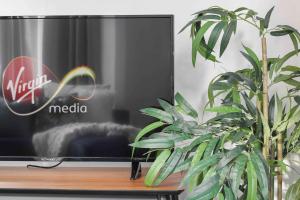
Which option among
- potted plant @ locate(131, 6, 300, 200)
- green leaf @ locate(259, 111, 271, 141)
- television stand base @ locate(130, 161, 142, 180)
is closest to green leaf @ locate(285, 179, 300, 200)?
potted plant @ locate(131, 6, 300, 200)

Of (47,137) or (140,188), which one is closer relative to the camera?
(140,188)

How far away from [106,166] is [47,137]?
1.21ft

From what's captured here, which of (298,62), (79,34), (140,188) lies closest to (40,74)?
(79,34)

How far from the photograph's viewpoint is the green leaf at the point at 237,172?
1484mm

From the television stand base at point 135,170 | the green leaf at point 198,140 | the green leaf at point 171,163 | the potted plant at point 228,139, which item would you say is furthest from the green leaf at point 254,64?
the television stand base at point 135,170

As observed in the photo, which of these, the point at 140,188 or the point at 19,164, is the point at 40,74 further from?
the point at 140,188

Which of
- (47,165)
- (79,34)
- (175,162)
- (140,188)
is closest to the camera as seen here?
(175,162)

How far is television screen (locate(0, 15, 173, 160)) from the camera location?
6.88 ft

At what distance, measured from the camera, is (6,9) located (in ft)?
7.82

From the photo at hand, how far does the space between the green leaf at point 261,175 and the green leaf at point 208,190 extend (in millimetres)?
130

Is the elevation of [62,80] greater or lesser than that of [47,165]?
greater

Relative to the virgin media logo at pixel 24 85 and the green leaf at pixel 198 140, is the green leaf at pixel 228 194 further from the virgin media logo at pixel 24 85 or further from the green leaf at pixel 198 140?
the virgin media logo at pixel 24 85

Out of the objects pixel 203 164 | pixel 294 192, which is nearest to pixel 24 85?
pixel 203 164

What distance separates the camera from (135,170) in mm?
2059
